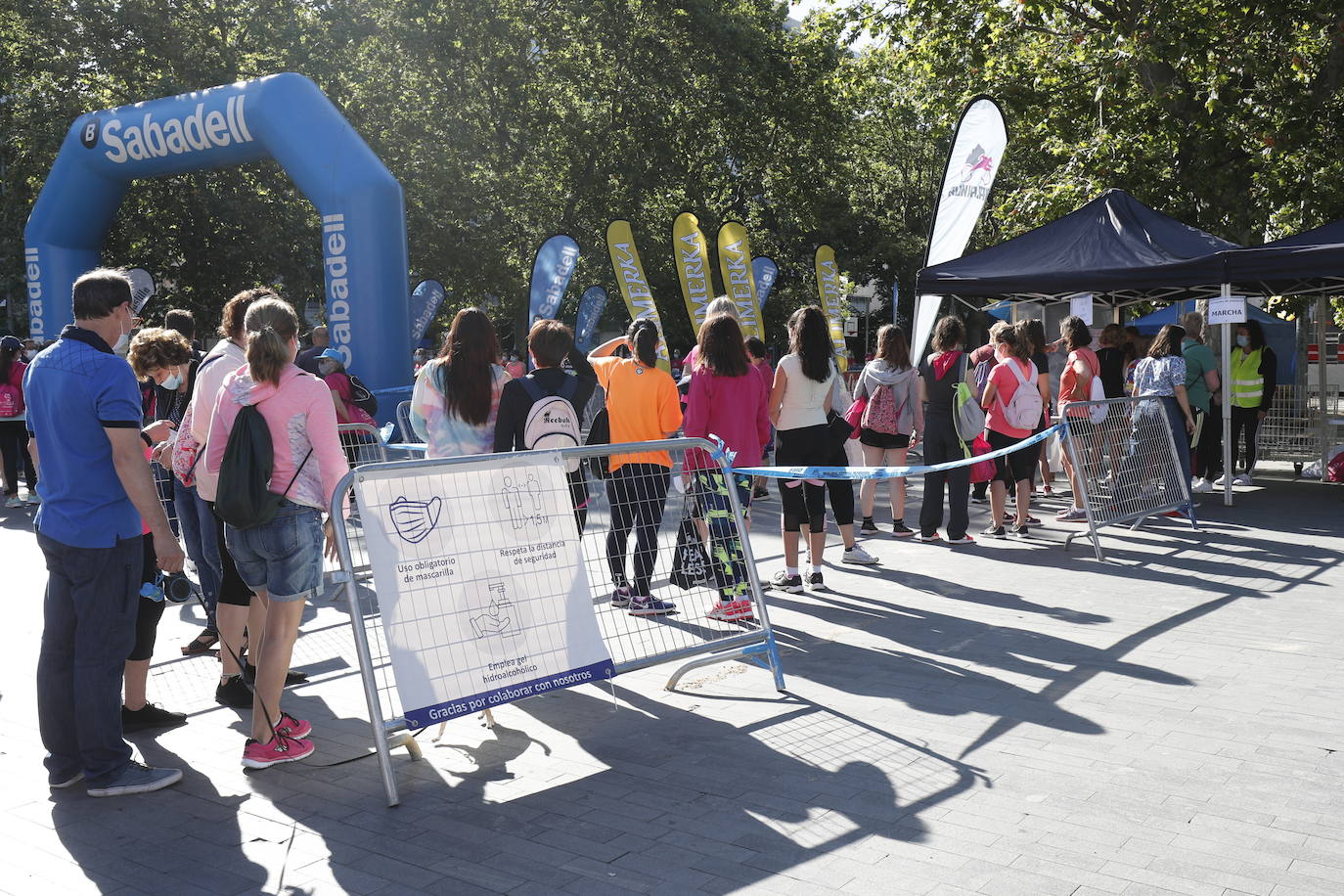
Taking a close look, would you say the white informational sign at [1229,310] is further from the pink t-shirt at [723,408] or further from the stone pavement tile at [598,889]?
the stone pavement tile at [598,889]

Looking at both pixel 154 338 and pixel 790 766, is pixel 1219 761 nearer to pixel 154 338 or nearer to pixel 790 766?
pixel 790 766

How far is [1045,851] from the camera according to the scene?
3.56m

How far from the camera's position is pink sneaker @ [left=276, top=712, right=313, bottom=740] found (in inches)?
179

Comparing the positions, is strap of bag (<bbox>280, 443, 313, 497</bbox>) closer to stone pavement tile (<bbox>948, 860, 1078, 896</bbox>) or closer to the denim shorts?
the denim shorts

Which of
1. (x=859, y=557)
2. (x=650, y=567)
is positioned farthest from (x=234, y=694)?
(x=859, y=557)

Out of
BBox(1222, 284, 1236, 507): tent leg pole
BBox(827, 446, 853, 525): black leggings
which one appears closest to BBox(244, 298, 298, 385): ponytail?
BBox(827, 446, 853, 525): black leggings

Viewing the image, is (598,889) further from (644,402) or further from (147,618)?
(644,402)

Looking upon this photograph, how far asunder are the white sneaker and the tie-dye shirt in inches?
136

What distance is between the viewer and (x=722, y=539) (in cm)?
577

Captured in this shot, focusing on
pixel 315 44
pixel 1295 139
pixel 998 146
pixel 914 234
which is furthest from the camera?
pixel 914 234

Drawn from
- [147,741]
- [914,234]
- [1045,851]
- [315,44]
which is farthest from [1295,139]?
[914,234]

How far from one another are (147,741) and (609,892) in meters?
2.56

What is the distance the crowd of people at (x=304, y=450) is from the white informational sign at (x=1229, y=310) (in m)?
0.74

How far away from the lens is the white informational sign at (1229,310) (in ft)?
34.6
